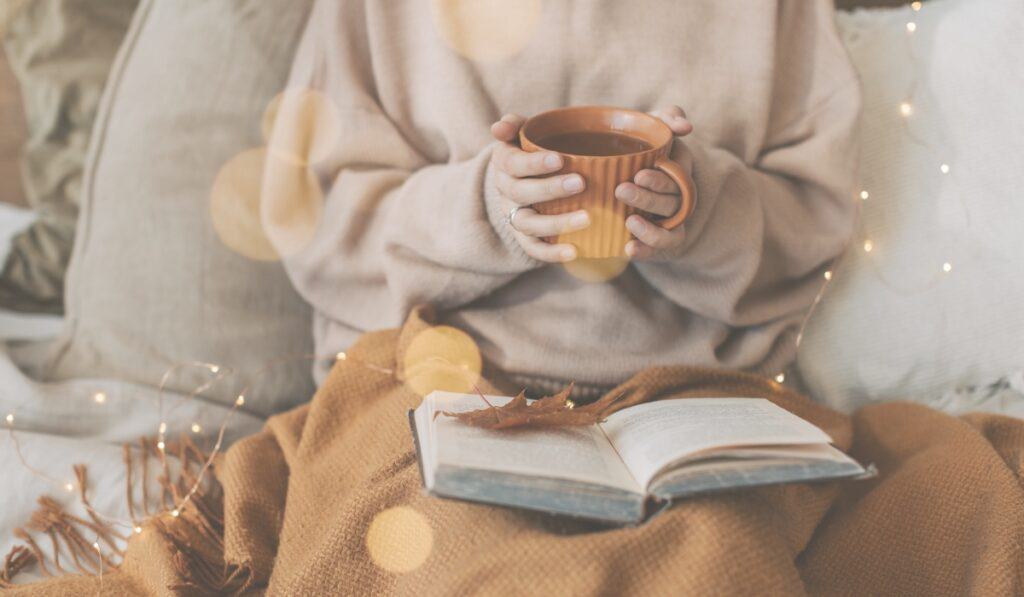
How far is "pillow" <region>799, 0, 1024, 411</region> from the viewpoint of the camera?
3.08ft

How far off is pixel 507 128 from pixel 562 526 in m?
0.36

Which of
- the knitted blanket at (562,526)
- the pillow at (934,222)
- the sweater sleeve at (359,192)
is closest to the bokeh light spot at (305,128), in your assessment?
the sweater sleeve at (359,192)

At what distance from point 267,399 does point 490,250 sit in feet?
1.40

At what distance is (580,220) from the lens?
702 mm

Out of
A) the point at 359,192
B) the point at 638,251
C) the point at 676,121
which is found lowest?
the point at 359,192

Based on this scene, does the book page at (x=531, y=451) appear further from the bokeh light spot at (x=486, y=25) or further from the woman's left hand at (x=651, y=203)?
the bokeh light spot at (x=486, y=25)

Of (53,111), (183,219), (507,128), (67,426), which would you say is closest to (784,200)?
(507,128)

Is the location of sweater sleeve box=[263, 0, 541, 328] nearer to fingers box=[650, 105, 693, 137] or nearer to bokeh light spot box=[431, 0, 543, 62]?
bokeh light spot box=[431, 0, 543, 62]

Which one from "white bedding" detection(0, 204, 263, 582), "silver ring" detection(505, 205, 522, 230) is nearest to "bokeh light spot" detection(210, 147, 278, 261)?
"white bedding" detection(0, 204, 263, 582)

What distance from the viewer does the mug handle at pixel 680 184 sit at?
0.69 meters

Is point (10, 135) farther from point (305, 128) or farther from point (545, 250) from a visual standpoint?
point (545, 250)

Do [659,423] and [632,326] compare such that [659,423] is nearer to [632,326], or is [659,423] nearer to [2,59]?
[632,326]

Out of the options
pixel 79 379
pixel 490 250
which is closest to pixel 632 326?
pixel 490 250

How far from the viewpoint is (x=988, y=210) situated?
3.08 ft
